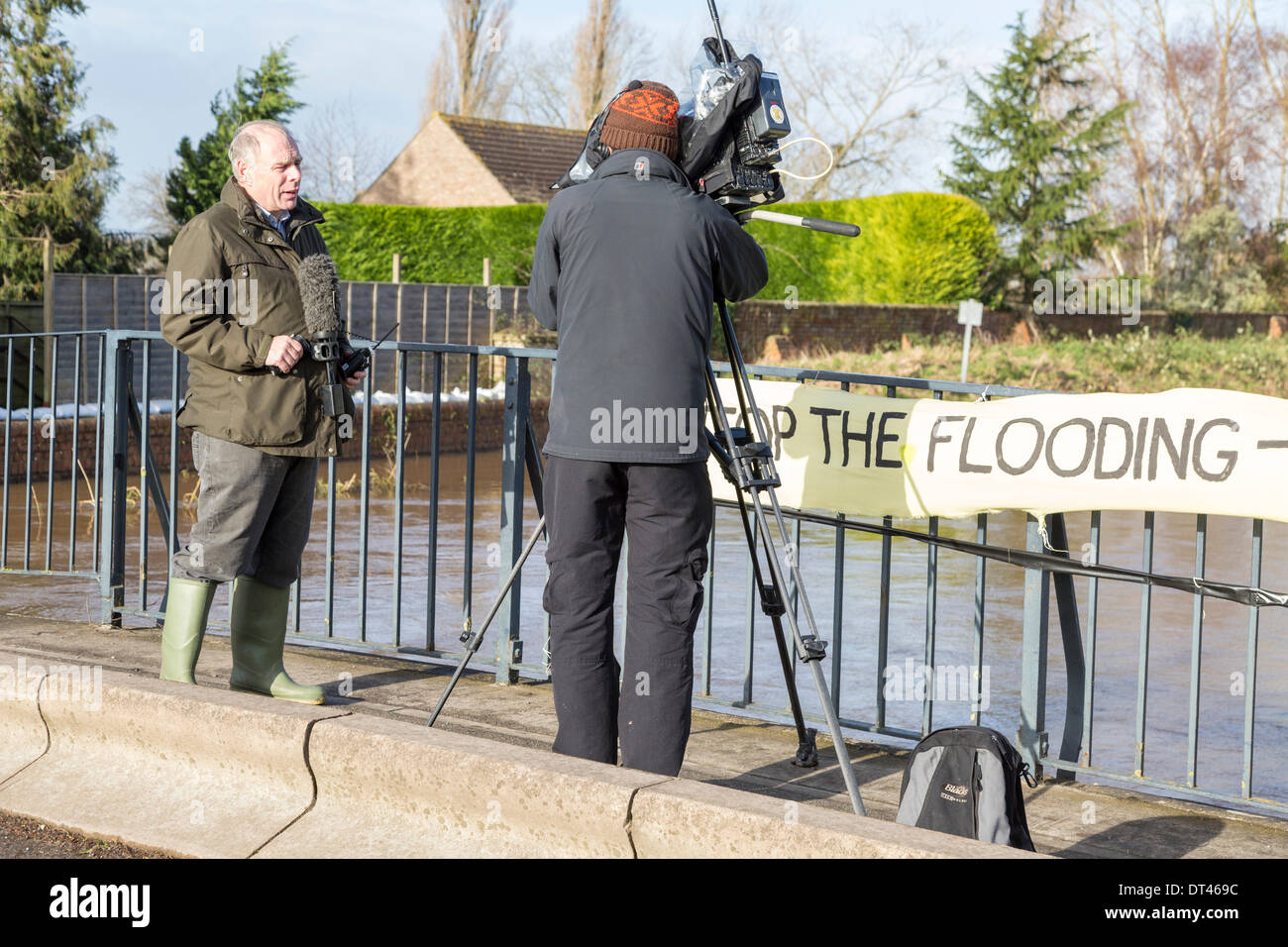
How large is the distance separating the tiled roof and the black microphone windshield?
98.9ft

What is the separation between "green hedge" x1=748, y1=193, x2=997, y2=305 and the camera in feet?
96.3

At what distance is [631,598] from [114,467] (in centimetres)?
323

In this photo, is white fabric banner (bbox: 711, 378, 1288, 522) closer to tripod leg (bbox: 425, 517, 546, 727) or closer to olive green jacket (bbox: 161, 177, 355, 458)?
tripod leg (bbox: 425, 517, 546, 727)

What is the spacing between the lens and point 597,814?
3203 millimetres

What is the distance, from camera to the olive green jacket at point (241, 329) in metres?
4.39

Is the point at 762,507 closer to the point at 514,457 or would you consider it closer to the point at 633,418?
the point at 633,418

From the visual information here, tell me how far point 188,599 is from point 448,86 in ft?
155

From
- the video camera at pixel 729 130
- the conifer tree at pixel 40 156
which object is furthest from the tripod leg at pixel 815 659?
the conifer tree at pixel 40 156

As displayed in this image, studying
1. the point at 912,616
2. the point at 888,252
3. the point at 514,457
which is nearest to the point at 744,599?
the point at 912,616

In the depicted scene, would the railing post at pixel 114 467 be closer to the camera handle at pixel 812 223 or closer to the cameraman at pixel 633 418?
the cameraman at pixel 633 418

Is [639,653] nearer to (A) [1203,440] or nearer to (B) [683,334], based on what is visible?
(B) [683,334]

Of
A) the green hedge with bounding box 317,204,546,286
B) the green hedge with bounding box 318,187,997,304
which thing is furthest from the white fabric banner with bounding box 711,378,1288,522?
the green hedge with bounding box 318,187,997,304

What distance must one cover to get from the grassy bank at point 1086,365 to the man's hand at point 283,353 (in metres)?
19.3
